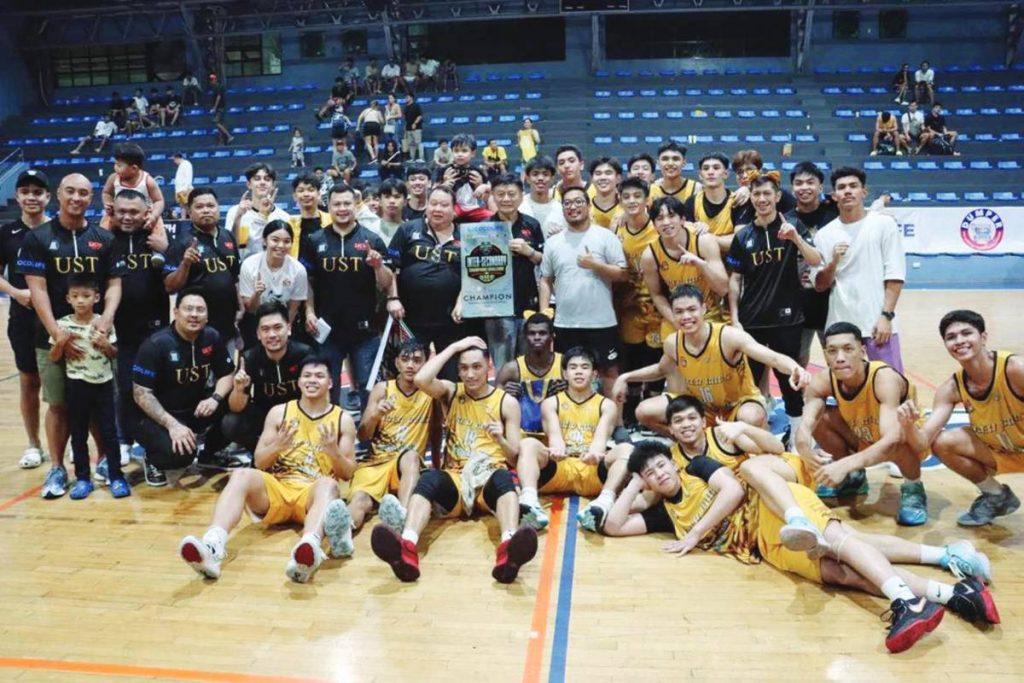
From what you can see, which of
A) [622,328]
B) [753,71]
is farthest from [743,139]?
[622,328]

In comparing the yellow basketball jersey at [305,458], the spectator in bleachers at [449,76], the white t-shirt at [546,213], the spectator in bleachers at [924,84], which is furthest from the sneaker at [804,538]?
the spectator in bleachers at [449,76]

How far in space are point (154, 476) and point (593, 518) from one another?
3053mm

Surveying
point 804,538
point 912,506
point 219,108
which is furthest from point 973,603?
point 219,108

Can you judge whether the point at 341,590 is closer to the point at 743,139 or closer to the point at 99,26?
the point at 743,139

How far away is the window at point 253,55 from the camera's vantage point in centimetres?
2348

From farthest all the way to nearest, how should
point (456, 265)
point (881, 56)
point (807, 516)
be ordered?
1. point (881, 56)
2. point (456, 265)
3. point (807, 516)

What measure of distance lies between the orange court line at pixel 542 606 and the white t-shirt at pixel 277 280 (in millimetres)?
2317

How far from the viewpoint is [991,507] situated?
430cm

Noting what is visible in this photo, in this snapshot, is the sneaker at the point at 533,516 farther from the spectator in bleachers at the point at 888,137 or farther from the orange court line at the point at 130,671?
the spectator in bleachers at the point at 888,137

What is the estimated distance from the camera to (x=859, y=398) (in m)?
4.33

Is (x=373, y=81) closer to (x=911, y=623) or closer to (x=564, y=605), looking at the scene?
Result: (x=564, y=605)

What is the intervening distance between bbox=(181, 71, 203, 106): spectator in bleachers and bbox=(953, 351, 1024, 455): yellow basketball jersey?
2312 centimetres

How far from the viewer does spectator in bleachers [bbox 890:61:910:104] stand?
1919 cm

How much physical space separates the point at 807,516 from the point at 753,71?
2067 centimetres
